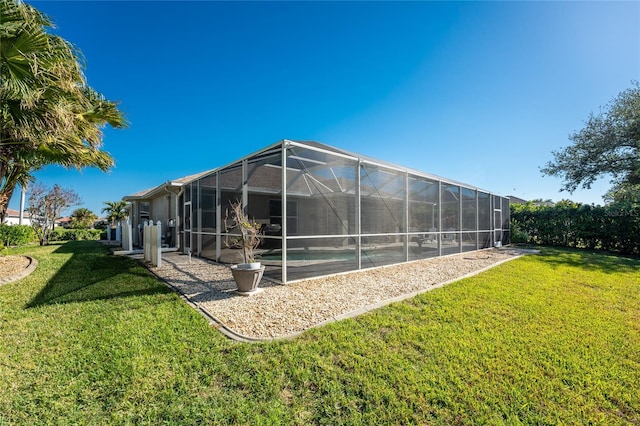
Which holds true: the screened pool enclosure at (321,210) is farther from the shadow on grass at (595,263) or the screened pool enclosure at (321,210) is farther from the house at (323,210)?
the shadow on grass at (595,263)

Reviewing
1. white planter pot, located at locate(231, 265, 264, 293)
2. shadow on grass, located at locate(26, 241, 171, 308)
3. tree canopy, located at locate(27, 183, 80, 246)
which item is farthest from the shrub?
white planter pot, located at locate(231, 265, 264, 293)

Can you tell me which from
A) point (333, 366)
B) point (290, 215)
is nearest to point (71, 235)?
point (290, 215)

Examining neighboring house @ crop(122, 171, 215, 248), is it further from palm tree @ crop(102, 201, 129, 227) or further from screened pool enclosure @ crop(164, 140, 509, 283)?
palm tree @ crop(102, 201, 129, 227)

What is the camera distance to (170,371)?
2.67 metres

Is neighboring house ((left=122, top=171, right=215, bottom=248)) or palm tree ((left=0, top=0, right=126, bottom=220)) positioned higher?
palm tree ((left=0, top=0, right=126, bottom=220))

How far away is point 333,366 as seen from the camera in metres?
2.75

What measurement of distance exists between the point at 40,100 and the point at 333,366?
7.99 meters

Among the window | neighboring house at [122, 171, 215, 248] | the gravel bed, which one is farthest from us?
neighboring house at [122, 171, 215, 248]

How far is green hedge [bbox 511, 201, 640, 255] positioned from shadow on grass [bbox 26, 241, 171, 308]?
59.8ft

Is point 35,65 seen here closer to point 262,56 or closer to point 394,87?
point 262,56

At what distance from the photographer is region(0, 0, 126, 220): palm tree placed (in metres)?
5.15

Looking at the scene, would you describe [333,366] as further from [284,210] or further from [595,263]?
[595,263]

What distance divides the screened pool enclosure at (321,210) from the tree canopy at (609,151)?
927 cm

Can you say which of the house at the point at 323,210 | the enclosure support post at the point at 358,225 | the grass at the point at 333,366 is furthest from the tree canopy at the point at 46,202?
the enclosure support post at the point at 358,225
